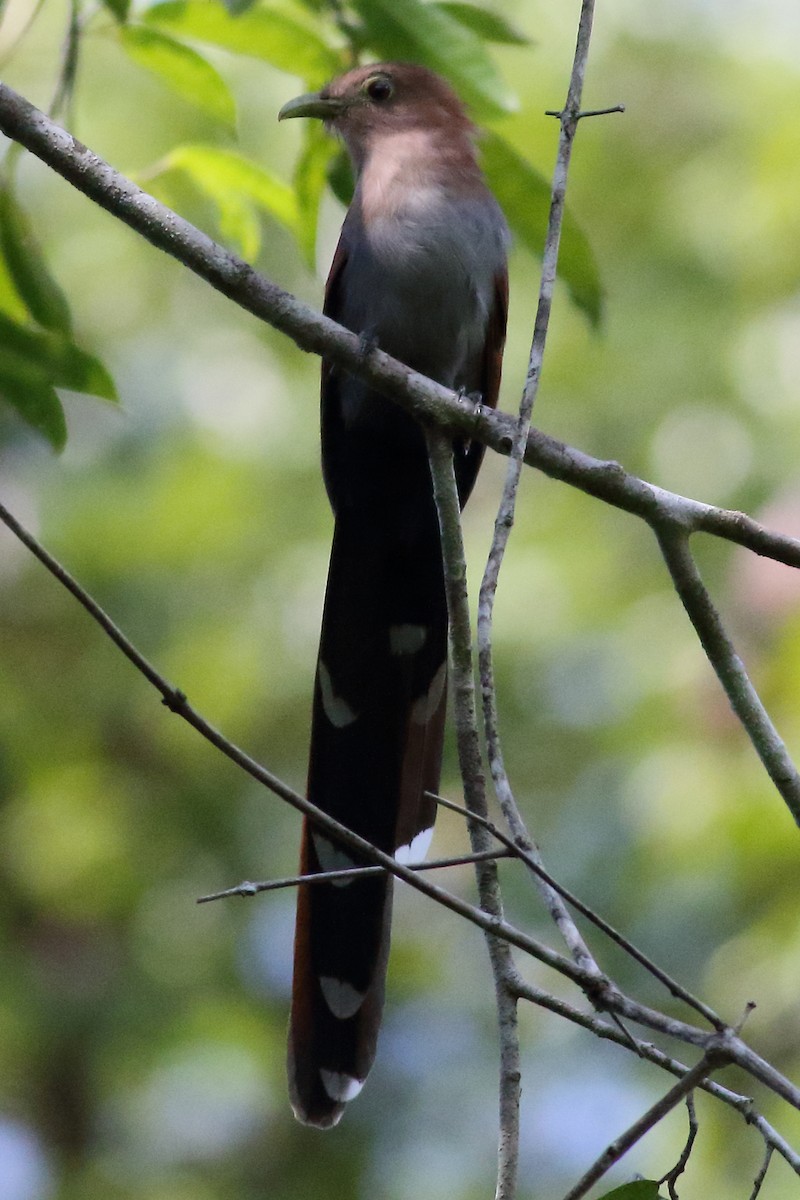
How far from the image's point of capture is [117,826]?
19.8 ft

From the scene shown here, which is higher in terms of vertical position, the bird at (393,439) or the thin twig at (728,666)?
the bird at (393,439)

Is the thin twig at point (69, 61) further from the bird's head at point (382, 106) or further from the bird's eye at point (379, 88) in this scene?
the bird's eye at point (379, 88)

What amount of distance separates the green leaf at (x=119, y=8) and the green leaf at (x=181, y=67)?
51 millimetres

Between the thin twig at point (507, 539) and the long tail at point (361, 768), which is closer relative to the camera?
the thin twig at point (507, 539)

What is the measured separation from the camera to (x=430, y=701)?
367cm

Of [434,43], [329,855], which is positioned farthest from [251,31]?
[329,855]

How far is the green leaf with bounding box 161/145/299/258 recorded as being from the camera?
3.14 metres

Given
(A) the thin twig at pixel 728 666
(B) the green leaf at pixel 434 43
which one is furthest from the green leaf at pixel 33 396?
(A) the thin twig at pixel 728 666

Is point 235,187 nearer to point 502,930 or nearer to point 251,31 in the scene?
point 251,31

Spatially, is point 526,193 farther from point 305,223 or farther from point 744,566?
point 744,566

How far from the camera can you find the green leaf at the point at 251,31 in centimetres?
310

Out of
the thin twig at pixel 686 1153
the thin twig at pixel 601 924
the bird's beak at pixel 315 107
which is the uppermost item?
the bird's beak at pixel 315 107

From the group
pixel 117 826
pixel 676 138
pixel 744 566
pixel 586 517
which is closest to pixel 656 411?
pixel 586 517

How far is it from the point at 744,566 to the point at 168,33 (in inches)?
98.5
